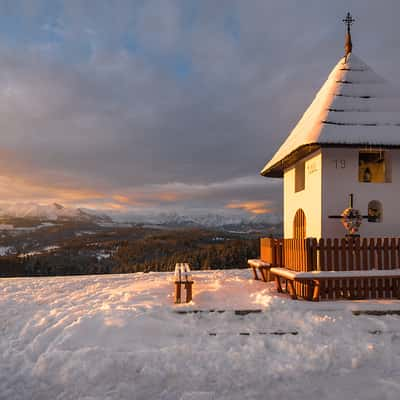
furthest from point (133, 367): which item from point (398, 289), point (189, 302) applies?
point (398, 289)

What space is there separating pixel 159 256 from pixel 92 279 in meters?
61.0

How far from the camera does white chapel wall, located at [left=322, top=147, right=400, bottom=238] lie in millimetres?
9633

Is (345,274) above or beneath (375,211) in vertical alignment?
beneath

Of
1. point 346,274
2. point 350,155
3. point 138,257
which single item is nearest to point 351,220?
point 346,274

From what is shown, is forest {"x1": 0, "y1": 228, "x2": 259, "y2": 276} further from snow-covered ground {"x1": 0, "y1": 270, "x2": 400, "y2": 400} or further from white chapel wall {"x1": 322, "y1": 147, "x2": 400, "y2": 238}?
snow-covered ground {"x1": 0, "y1": 270, "x2": 400, "y2": 400}

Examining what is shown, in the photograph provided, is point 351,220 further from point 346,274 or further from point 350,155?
point 350,155

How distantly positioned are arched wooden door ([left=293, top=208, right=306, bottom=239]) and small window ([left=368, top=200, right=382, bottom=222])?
6.95ft

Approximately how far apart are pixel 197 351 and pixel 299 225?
24.4ft

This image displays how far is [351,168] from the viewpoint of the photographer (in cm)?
977

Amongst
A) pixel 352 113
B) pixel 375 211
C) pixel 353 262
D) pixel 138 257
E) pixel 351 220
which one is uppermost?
pixel 352 113

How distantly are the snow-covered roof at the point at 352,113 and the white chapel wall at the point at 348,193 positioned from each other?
0.58m

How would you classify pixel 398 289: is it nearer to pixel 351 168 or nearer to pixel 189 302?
pixel 351 168

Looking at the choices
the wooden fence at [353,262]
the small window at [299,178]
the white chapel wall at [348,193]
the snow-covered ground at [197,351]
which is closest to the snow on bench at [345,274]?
the wooden fence at [353,262]

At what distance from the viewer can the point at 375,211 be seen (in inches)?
389
